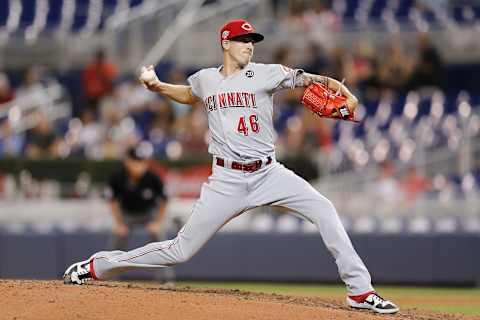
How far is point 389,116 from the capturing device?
1548 centimetres

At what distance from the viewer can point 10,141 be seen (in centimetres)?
1577

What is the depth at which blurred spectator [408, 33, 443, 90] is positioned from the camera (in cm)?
1628

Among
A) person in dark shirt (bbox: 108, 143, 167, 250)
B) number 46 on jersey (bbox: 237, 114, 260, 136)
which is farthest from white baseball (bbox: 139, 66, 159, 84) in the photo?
person in dark shirt (bbox: 108, 143, 167, 250)

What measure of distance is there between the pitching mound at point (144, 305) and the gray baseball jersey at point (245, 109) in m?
0.99

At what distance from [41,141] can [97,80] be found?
2.08 meters

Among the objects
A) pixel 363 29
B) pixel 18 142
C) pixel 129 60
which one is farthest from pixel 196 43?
pixel 18 142

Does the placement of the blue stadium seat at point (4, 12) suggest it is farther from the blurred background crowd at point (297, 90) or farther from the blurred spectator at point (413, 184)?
the blurred spectator at point (413, 184)

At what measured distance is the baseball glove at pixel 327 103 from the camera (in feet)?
24.0

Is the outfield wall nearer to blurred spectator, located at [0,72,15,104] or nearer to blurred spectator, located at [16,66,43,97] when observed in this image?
blurred spectator, located at [0,72,15,104]

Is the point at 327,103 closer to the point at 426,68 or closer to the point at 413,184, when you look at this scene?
the point at 413,184

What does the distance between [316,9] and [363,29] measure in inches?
33.8

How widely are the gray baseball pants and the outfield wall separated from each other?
21.7 feet

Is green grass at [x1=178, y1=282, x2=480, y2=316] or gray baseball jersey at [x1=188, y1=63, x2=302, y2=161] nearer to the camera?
gray baseball jersey at [x1=188, y1=63, x2=302, y2=161]

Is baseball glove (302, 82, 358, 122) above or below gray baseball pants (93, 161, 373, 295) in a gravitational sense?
above
